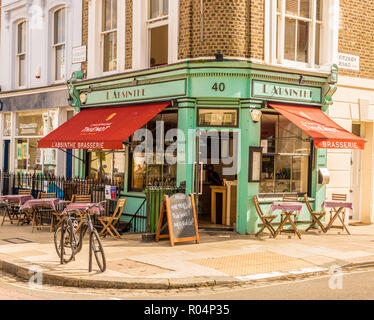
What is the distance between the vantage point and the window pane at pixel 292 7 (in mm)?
13773

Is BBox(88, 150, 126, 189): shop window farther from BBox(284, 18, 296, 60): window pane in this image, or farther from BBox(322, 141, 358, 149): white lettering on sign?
BBox(322, 141, 358, 149): white lettering on sign

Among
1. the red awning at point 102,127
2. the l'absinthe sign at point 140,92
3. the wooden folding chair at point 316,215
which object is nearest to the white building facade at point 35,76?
the l'absinthe sign at point 140,92

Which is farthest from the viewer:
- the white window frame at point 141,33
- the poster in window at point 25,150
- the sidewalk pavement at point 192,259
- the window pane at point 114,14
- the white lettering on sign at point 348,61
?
the poster in window at point 25,150

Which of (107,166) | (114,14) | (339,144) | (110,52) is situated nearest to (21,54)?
(110,52)

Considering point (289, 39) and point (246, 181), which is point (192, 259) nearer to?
point (246, 181)

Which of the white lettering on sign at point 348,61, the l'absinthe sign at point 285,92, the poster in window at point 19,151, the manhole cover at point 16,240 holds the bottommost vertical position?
the manhole cover at point 16,240

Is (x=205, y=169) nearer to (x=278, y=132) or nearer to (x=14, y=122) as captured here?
(x=278, y=132)

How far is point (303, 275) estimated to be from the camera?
9016 mm

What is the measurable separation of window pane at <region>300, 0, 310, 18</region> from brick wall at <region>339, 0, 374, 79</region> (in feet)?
3.40

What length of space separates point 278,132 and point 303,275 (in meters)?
5.37

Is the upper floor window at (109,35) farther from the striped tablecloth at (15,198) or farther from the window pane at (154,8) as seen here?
the striped tablecloth at (15,198)

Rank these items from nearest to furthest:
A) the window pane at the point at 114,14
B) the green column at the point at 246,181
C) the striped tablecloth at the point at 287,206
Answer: the striped tablecloth at the point at 287,206 < the green column at the point at 246,181 < the window pane at the point at 114,14

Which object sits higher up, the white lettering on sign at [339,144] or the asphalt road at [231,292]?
the white lettering on sign at [339,144]

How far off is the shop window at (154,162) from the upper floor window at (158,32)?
1.61m
